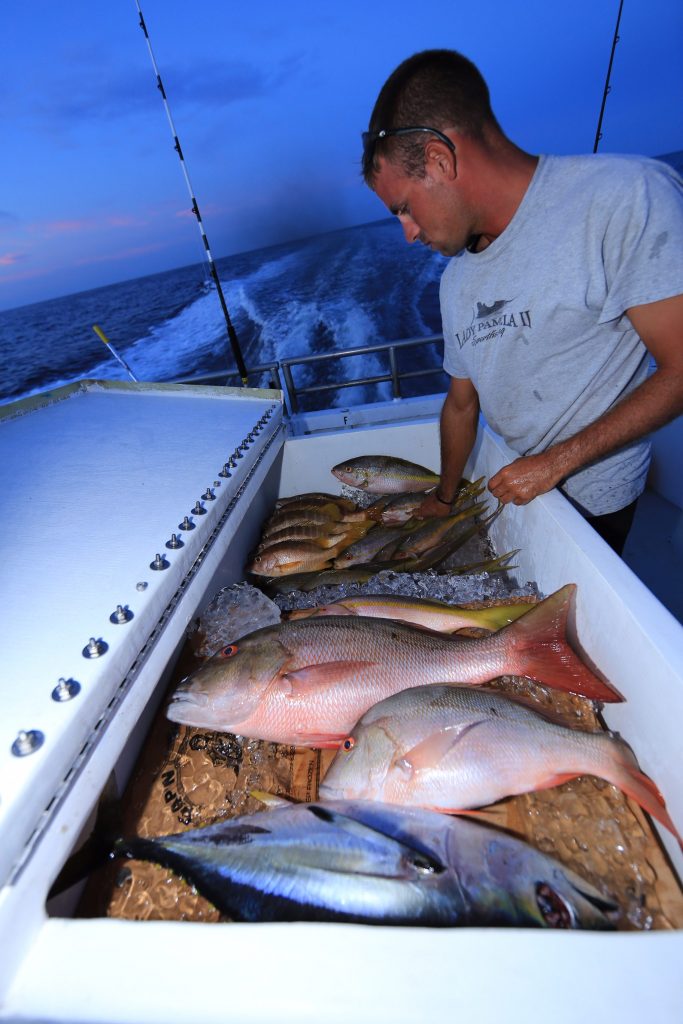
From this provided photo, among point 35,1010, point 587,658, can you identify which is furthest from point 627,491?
point 35,1010

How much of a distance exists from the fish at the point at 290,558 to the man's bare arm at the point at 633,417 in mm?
979

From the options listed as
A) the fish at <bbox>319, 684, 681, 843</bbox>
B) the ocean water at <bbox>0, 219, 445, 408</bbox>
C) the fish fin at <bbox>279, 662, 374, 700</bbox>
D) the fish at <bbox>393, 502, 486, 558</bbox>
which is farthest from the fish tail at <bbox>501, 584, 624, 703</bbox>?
the ocean water at <bbox>0, 219, 445, 408</bbox>

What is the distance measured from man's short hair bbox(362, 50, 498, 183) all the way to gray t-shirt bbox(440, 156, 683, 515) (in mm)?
290

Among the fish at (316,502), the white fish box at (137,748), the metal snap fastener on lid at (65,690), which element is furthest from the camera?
the fish at (316,502)

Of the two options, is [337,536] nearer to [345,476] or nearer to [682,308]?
[345,476]

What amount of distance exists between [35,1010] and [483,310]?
6.85ft

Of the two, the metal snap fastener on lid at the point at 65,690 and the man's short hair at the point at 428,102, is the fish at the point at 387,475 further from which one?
the metal snap fastener on lid at the point at 65,690

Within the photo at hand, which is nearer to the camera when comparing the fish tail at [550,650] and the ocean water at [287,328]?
the fish tail at [550,650]

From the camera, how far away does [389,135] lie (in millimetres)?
1580

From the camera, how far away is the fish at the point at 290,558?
8.07 ft

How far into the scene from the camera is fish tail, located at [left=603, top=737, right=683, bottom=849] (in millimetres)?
1040

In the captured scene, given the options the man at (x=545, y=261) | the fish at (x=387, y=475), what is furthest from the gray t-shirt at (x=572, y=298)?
the fish at (x=387, y=475)

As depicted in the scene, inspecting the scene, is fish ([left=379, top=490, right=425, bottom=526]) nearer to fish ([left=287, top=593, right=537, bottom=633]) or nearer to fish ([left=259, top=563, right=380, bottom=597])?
fish ([left=259, top=563, right=380, bottom=597])

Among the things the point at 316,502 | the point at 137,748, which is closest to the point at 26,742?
the point at 137,748
